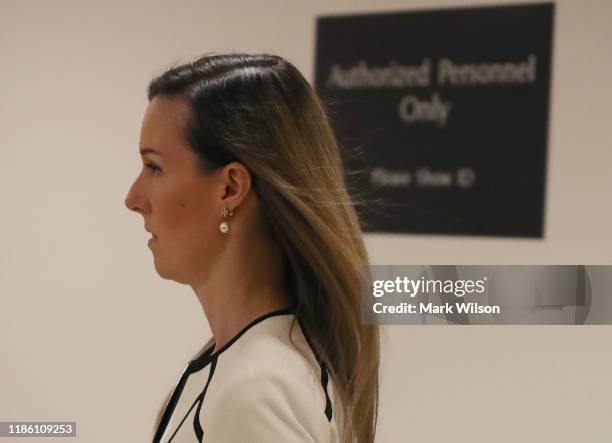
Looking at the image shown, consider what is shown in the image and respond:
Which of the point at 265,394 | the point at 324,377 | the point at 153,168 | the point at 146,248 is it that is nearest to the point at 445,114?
the point at 146,248

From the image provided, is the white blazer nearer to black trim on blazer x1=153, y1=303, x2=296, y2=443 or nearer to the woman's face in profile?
black trim on blazer x1=153, y1=303, x2=296, y2=443

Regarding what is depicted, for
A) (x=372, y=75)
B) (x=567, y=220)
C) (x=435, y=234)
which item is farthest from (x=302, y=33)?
(x=567, y=220)

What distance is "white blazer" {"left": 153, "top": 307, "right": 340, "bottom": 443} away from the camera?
945 mm

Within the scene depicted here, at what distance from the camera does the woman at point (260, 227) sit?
108 centimetres

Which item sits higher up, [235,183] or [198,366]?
[235,183]

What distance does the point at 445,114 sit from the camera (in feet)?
6.78

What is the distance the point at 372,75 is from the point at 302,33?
0.22 m

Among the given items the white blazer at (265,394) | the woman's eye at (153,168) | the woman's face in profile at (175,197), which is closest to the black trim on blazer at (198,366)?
the white blazer at (265,394)

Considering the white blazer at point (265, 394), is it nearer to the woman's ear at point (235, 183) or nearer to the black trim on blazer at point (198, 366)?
the black trim on blazer at point (198, 366)

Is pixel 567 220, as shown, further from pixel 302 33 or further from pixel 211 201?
pixel 211 201

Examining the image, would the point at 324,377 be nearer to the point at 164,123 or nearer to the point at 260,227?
the point at 260,227

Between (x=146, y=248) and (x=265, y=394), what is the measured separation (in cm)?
155

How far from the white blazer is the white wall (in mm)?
1013

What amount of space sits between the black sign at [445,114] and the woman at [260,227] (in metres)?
0.83
